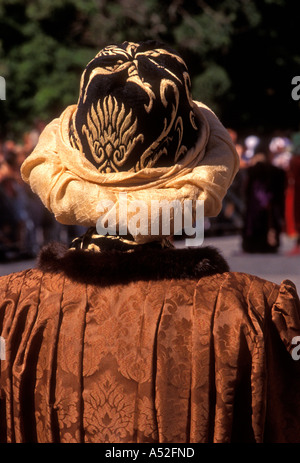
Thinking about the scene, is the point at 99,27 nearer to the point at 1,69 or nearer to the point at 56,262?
the point at 1,69

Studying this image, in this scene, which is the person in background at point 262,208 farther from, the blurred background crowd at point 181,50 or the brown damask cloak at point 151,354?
the brown damask cloak at point 151,354

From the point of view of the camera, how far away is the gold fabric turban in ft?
8.14

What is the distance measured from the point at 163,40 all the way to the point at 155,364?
2080 centimetres

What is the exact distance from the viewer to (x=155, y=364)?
2436mm

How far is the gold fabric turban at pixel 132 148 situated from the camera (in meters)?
2.48

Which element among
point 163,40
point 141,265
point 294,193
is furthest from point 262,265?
point 163,40

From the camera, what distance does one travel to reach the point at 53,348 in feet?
8.15

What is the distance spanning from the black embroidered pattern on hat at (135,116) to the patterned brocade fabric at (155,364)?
341 mm

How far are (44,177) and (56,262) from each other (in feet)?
0.77

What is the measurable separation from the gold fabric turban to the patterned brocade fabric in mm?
214

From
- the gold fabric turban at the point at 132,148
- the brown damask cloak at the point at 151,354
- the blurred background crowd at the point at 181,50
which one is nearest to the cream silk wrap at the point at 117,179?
the gold fabric turban at the point at 132,148
